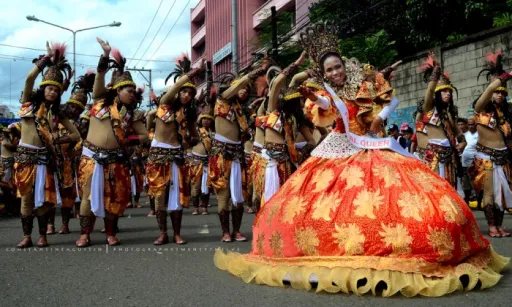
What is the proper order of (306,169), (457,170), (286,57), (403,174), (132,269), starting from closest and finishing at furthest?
(403,174) < (306,169) < (132,269) < (457,170) < (286,57)

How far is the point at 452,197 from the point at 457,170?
172 inches

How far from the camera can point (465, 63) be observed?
15.2m

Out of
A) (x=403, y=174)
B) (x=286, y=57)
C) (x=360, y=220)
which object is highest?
(x=286, y=57)

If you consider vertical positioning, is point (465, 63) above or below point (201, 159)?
above

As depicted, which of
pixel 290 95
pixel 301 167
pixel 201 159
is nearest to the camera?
pixel 301 167

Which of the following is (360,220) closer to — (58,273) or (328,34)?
(328,34)

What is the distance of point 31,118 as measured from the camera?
7.09 meters

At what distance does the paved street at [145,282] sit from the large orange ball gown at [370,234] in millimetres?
116

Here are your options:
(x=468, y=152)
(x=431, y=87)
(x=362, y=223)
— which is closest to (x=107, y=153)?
(x=362, y=223)

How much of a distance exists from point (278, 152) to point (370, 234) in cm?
338

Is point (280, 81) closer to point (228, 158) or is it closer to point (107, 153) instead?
point (228, 158)

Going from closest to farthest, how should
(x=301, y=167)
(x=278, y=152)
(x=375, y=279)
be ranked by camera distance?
(x=375, y=279)
(x=301, y=167)
(x=278, y=152)

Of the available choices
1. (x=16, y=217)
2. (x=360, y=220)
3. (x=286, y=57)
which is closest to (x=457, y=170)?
(x=360, y=220)

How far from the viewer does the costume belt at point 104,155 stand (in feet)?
23.4
